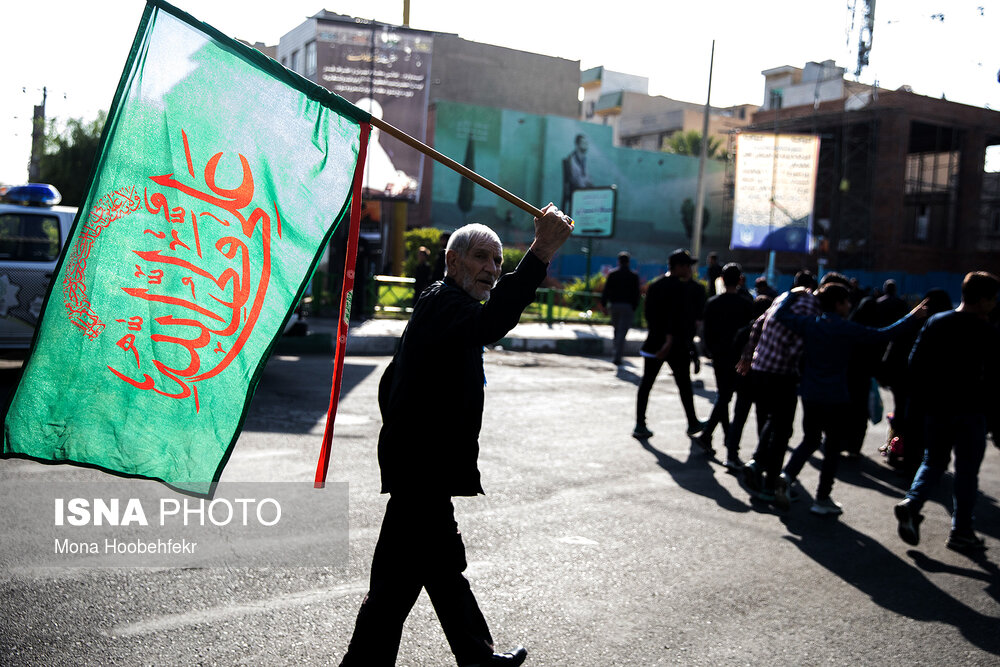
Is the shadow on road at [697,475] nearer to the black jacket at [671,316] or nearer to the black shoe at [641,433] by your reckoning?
the black shoe at [641,433]

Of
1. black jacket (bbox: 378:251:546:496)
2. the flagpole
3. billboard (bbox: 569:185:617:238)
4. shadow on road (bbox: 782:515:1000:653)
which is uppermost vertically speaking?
billboard (bbox: 569:185:617:238)

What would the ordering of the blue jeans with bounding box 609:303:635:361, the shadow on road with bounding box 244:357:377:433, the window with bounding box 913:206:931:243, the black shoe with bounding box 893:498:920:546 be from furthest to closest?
1. the window with bounding box 913:206:931:243
2. the blue jeans with bounding box 609:303:635:361
3. the shadow on road with bounding box 244:357:377:433
4. the black shoe with bounding box 893:498:920:546

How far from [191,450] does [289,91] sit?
1.29 metres

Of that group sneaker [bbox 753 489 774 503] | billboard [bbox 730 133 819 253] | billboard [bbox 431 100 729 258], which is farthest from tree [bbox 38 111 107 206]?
sneaker [bbox 753 489 774 503]

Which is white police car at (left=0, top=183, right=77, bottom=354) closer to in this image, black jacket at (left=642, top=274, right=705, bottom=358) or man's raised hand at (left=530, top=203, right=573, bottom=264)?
black jacket at (left=642, top=274, right=705, bottom=358)

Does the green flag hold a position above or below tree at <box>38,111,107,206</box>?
below

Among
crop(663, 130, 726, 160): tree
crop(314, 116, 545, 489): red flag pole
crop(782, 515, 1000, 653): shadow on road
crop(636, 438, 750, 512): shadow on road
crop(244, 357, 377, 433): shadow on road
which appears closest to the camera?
crop(314, 116, 545, 489): red flag pole

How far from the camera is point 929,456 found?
587 cm

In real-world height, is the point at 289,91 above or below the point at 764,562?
above

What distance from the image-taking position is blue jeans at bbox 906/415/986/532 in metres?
5.77

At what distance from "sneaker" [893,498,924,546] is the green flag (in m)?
4.63

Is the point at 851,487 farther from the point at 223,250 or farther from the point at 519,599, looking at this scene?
the point at 223,250

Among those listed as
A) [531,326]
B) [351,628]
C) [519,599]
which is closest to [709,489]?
[519,599]

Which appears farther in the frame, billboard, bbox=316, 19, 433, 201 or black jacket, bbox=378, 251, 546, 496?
billboard, bbox=316, 19, 433, 201
